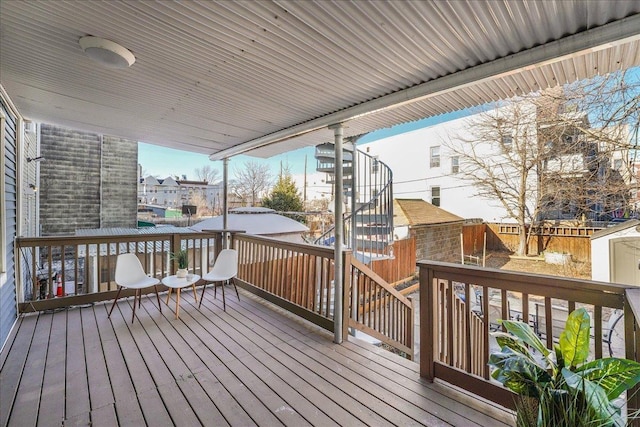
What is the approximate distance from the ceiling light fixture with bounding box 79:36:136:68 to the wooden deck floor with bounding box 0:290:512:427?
7.97 feet

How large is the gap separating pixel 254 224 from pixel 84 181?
557 centimetres

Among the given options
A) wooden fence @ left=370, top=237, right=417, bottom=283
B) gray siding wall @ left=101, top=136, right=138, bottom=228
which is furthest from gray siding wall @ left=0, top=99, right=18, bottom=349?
wooden fence @ left=370, top=237, right=417, bottom=283

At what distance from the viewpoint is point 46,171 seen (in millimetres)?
7570

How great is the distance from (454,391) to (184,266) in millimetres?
3575

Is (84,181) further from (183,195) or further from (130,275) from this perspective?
(183,195)

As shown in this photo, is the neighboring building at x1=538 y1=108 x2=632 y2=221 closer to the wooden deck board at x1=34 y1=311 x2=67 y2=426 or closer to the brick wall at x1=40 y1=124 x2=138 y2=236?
the wooden deck board at x1=34 y1=311 x2=67 y2=426

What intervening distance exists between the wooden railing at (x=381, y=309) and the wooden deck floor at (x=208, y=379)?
57 cm

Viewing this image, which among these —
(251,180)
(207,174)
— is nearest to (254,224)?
(251,180)

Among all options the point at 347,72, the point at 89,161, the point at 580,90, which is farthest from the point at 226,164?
the point at 580,90

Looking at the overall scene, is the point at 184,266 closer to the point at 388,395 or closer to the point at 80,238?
the point at 80,238

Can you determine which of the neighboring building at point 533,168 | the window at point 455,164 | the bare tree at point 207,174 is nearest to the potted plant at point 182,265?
the neighboring building at point 533,168

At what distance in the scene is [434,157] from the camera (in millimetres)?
15211

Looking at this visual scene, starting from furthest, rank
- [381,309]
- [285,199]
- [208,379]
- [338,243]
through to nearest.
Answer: [285,199] → [381,309] → [338,243] → [208,379]

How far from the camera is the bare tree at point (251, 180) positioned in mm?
16500
